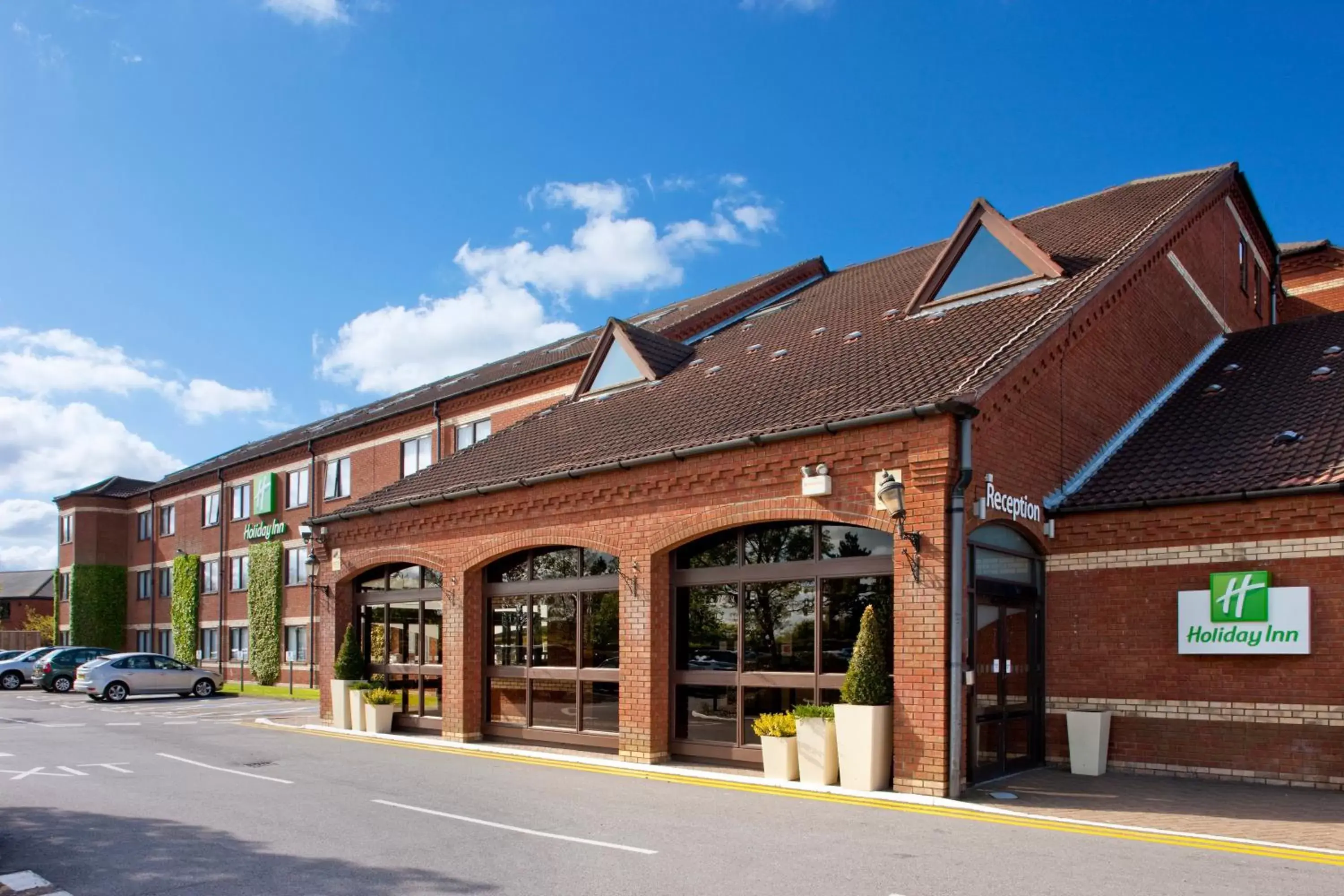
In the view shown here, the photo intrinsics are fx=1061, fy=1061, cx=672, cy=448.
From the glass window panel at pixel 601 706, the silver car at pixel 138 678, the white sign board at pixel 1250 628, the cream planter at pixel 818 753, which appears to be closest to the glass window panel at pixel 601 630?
the glass window panel at pixel 601 706

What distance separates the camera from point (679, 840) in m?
9.08

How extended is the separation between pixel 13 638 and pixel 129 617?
1476 centimetres

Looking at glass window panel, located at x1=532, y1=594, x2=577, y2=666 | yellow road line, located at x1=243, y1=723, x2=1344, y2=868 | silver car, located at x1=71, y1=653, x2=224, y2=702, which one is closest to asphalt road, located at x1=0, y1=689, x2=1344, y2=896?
yellow road line, located at x1=243, y1=723, x2=1344, y2=868

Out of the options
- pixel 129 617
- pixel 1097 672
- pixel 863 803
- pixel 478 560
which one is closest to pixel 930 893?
pixel 863 803

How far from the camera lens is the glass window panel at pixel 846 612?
501 inches

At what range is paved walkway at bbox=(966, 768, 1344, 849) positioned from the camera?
31.3 feet

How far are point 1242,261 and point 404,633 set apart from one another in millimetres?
18264

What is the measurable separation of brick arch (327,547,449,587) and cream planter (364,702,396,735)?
262 cm

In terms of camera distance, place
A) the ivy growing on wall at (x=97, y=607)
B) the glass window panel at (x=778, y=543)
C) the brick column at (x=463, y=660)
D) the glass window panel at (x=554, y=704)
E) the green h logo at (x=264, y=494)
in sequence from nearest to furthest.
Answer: the glass window panel at (x=778, y=543)
the glass window panel at (x=554, y=704)
the brick column at (x=463, y=660)
the green h logo at (x=264, y=494)
the ivy growing on wall at (x=97, y=607)

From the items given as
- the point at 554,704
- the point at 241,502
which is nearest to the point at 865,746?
the point at 554,704

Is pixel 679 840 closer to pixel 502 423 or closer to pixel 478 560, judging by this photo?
pixel 478 560

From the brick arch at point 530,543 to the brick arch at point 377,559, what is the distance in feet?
2.87

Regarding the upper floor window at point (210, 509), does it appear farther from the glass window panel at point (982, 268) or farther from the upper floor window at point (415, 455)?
the glass window panel at point (982, 268)

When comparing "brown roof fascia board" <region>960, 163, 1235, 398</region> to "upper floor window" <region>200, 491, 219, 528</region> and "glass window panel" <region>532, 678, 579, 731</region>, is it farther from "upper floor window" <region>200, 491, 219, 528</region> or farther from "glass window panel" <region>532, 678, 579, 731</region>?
"upper floor window" <region>200, 491, 219, 528</region>
